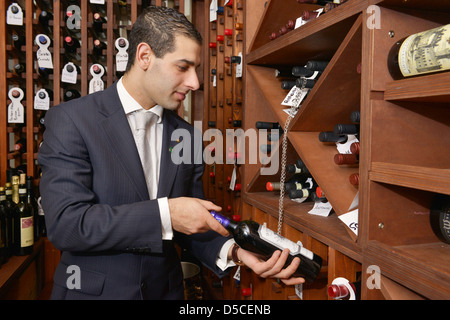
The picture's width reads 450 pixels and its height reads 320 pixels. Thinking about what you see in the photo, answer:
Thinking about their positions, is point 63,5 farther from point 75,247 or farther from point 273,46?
point 75,247

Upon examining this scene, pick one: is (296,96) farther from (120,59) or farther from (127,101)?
(120,59)

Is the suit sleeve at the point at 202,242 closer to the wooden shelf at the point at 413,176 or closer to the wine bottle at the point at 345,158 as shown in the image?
the wine bottle at the point at 345,158

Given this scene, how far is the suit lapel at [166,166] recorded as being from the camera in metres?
1.29

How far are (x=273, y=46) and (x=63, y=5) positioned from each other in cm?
179

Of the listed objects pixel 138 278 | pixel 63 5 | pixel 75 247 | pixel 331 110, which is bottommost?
pixel 138 278

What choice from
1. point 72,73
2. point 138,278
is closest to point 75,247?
point 138,278

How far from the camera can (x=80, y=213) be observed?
1059 millimetres

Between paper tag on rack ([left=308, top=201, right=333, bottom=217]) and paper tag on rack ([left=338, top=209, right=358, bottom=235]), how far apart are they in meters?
0.23

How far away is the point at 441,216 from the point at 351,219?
0.74 ft

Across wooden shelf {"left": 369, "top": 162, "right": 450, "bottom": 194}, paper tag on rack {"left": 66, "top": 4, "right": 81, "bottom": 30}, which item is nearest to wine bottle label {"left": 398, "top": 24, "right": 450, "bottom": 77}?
wooden shelf {"left": 369, "top": 162, "right": 450, "bottom": 194}

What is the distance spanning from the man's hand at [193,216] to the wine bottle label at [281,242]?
11 cm

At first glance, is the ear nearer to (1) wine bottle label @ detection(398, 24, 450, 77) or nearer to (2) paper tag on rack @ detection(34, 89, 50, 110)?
(1) wine bottle label @ detection(398, 24, 450, 77)

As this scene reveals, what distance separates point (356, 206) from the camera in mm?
1062

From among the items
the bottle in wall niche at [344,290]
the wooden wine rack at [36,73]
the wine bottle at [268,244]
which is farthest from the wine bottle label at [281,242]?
the wooden wine rack at [36,73]
